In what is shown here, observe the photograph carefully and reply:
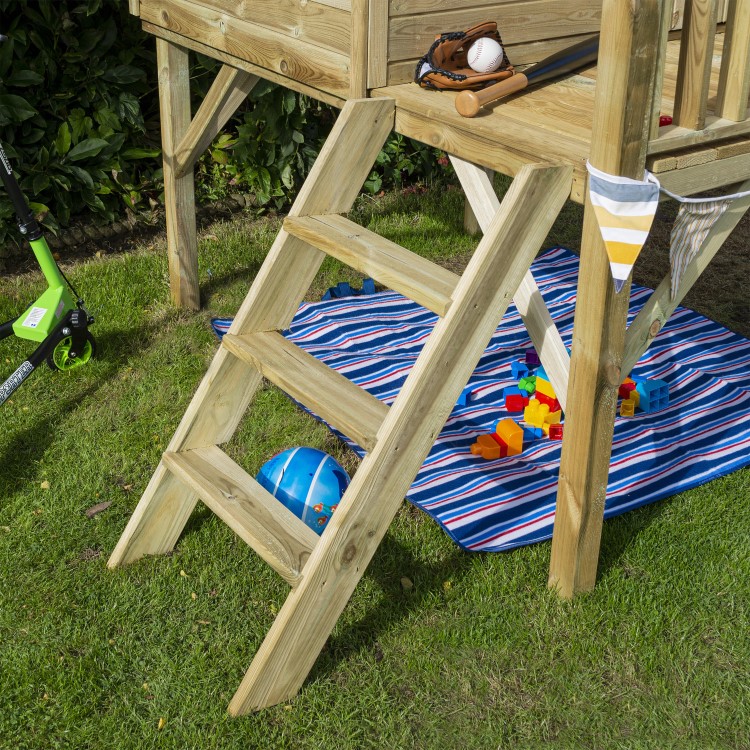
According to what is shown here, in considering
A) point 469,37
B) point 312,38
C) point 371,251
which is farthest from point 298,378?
point 312,38

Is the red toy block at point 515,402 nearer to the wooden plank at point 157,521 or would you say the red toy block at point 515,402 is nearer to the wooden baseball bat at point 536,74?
the wooden baseball bat at point 536,74

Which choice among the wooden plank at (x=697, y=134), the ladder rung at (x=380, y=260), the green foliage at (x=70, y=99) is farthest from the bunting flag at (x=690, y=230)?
the green foliage at (x=70, y=99)

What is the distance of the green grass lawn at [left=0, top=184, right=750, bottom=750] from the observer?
8.45 ft

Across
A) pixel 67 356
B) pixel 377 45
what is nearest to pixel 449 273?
pixel 377 45

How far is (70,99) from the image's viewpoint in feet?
17.5

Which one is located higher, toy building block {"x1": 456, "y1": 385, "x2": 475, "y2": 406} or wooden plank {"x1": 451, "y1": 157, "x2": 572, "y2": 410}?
wooden plank {"x1": 451, "y1": 157, "x2": 572, "y2": 410}

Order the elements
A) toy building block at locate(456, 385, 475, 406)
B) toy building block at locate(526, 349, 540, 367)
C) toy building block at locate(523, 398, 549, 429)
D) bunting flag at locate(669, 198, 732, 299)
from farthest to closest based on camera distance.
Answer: toy building block at locate(526, 349, 540, 367) → toy building block at locate(456, 385, 475, 406) → toy building block at locate(523, 398, 549, 429) → bunting flag at locate(669, 198, 732, 299)

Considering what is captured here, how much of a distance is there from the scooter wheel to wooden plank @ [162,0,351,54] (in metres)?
1.46

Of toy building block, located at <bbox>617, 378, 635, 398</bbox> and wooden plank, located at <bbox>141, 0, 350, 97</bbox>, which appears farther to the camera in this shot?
toy building block, located at <bbox>617, 378, 635, 398</bbox>

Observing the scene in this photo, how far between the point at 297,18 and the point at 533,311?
146cm

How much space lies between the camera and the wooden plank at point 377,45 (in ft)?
9.81

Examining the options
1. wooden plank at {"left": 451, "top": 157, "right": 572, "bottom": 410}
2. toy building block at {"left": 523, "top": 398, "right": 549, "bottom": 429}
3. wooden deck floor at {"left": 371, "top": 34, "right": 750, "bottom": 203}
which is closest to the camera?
wooden deck floor at {"left": 371, "top": 34, "right": 750, "bottom": 203}

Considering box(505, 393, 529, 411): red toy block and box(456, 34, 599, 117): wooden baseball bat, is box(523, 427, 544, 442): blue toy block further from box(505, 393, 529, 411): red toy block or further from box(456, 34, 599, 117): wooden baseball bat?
box(456, 34, 599, 117): wooden baseball bat

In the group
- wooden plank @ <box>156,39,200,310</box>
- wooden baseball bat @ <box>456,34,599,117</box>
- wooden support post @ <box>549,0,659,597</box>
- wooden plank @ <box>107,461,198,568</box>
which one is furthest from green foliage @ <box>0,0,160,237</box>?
wooden support post @ <box>549,0,659,597</box>
